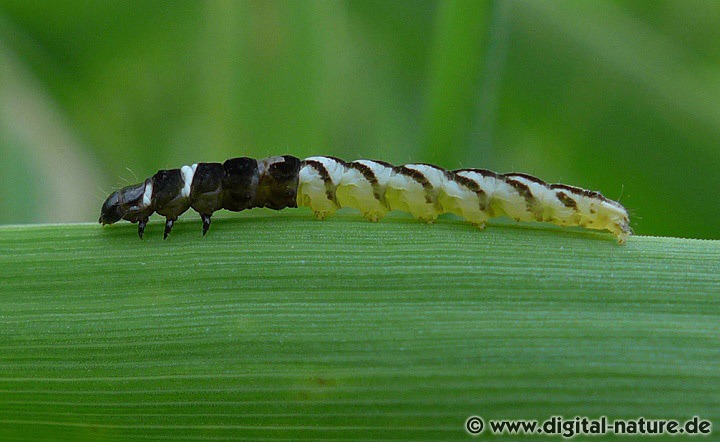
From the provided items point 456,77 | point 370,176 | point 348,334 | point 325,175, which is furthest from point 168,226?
point 456,77

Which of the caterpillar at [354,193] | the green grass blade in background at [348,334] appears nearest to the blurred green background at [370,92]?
the caterpillar at [354,193]

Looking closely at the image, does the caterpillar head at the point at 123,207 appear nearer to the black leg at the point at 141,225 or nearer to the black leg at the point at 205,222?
the black leg at the point at 141,225

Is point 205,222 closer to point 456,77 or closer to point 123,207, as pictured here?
point 123,207

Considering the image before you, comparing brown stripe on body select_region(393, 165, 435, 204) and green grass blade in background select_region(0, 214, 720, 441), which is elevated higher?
brown stripe on body select_region(393, 165, 435, 204)

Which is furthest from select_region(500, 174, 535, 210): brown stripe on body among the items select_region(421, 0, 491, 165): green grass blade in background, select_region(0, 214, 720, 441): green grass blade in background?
select_region(0, 214, 720, 441): green grass blade in background

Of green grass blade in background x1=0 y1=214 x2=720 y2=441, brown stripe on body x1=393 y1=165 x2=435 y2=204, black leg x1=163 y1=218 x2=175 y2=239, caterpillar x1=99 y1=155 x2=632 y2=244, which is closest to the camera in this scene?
green grass blade in background x1=0 y1=214 x2=720 y2=441

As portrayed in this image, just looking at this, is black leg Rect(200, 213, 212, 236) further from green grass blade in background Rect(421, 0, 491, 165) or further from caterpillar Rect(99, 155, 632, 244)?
green grass blade in background Rect(421, 0, 491, 165)

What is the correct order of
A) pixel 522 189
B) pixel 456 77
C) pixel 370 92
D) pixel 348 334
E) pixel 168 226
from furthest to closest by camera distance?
pixel 370 92, pixel 456 77, pixel 522 189, pixel 168 226, pixel 348 334
